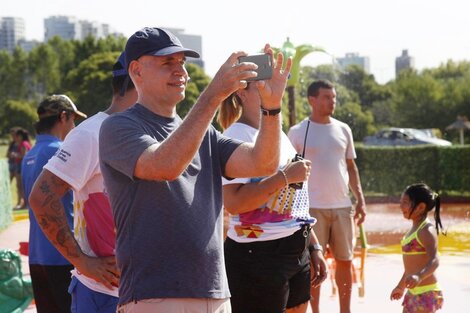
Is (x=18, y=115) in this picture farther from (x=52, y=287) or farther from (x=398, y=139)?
(x=52, y=287)

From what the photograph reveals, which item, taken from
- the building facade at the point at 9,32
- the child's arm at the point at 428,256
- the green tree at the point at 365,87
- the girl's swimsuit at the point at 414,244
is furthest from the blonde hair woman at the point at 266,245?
the building facade at the point at 9,32

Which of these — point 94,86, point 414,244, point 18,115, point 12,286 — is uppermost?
point 414,244

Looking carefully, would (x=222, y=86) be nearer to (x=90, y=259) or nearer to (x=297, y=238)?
(x=90, y=259)

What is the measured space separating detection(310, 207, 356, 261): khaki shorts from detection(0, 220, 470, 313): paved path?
0.59m

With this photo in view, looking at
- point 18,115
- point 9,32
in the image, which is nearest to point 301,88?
point 18,115

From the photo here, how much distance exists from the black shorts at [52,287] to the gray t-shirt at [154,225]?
169 centimetres

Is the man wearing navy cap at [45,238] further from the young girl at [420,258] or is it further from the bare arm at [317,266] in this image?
the young girl at [420,258]

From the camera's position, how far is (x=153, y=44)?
2.93 meters

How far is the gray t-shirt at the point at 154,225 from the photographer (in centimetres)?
280

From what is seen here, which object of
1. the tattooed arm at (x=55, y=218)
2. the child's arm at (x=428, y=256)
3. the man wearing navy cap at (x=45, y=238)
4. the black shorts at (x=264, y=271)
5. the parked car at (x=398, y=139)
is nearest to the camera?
the tattooed arm at (x=55, y=218)

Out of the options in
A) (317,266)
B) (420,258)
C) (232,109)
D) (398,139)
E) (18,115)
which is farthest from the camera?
(18,115)

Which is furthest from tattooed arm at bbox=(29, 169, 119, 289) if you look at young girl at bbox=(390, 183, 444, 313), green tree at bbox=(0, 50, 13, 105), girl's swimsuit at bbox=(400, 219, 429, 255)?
green tree at bbox=(0, 50, 13, 105)

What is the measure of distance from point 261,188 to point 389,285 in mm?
4800

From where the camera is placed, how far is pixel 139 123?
2.86m
